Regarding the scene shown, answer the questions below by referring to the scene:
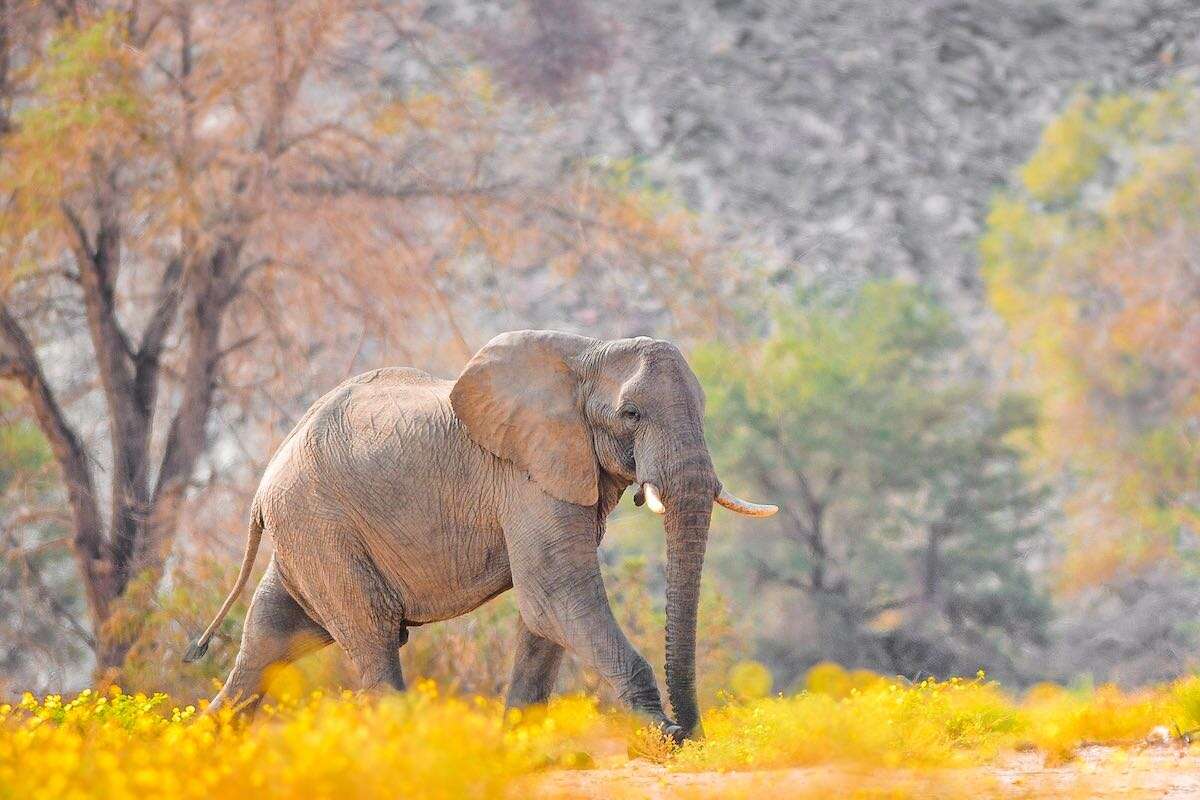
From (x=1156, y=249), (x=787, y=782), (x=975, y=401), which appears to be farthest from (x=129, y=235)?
(x=1156, y=249)

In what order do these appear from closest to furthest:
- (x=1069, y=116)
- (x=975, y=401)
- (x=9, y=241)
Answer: (x=9, y=241) < (x=975, y=401) < (x=1069, y=116)

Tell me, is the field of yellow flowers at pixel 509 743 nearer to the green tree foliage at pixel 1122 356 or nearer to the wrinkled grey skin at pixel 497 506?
the wrinkled grey skin at pixel 497 506

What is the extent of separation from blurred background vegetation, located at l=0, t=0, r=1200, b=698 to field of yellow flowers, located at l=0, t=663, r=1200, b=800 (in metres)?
5.43

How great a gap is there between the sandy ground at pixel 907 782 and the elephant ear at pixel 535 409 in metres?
1.33

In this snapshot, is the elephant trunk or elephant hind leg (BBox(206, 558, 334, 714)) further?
elephant hind leg (BBox(206, 558, 334, 714))

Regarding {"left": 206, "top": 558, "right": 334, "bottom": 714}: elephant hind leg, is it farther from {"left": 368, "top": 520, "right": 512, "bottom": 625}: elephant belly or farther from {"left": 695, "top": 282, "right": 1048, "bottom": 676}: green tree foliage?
{"left": 695, "top": 282, "right": 1048, "bottom": 676}: green tree foliage

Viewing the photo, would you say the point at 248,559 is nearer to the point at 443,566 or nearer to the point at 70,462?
the point at 443,566

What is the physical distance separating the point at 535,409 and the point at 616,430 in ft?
1.32

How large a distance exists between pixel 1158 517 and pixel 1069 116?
58.5 ft

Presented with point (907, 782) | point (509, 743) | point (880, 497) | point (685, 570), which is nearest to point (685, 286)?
point (685, 570)

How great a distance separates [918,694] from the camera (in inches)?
317

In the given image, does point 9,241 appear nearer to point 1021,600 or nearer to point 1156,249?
point 1021,600

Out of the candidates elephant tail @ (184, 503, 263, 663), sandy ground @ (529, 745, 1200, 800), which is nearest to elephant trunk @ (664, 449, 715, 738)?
sandy ground @ (529, 745, 1200, 800)

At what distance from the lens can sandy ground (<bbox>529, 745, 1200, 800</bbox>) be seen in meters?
5.55
